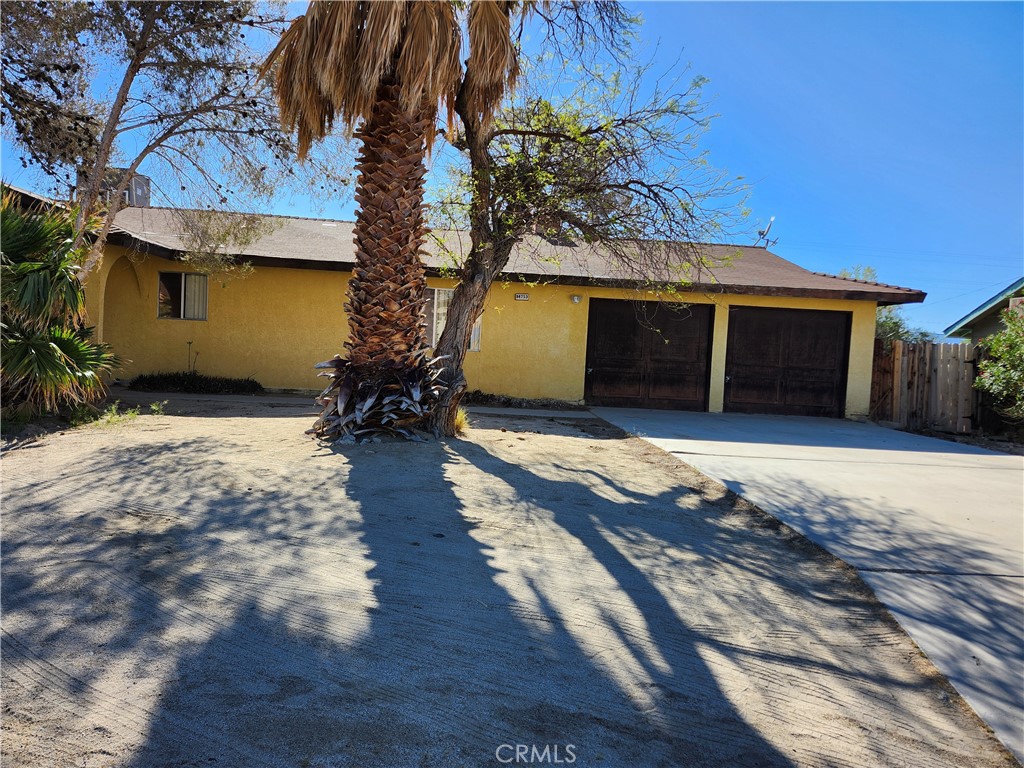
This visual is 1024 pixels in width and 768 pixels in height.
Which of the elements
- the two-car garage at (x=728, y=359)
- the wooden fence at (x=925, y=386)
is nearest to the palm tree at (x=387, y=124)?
the two-car garage at (x=728, y=359)

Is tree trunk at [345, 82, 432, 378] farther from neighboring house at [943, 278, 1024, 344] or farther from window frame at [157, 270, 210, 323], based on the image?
neighboring house at [943, 278, 1024, 344]

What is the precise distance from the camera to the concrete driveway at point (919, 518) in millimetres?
3250

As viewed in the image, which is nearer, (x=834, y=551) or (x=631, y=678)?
(x=631, y=678)

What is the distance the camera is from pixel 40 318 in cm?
714

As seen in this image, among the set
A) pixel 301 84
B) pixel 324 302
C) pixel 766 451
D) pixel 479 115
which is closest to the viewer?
pixel 301 84

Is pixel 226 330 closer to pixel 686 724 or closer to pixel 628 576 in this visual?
pixel 628 576

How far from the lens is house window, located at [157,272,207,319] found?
13.8 metres

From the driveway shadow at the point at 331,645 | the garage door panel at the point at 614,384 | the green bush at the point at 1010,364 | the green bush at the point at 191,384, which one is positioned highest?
the green bush at the point at 1010,364

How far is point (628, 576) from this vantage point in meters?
3.93

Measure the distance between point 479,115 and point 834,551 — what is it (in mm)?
6086

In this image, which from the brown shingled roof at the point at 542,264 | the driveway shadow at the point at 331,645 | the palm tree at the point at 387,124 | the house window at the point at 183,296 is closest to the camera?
the driveway shadow at the point at 331,645

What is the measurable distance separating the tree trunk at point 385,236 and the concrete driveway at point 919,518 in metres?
3.86

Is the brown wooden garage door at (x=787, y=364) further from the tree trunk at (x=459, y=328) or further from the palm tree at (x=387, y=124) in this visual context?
the palm tree at (x=387, y=124)

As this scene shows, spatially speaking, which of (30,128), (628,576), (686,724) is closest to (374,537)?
(628,576)
